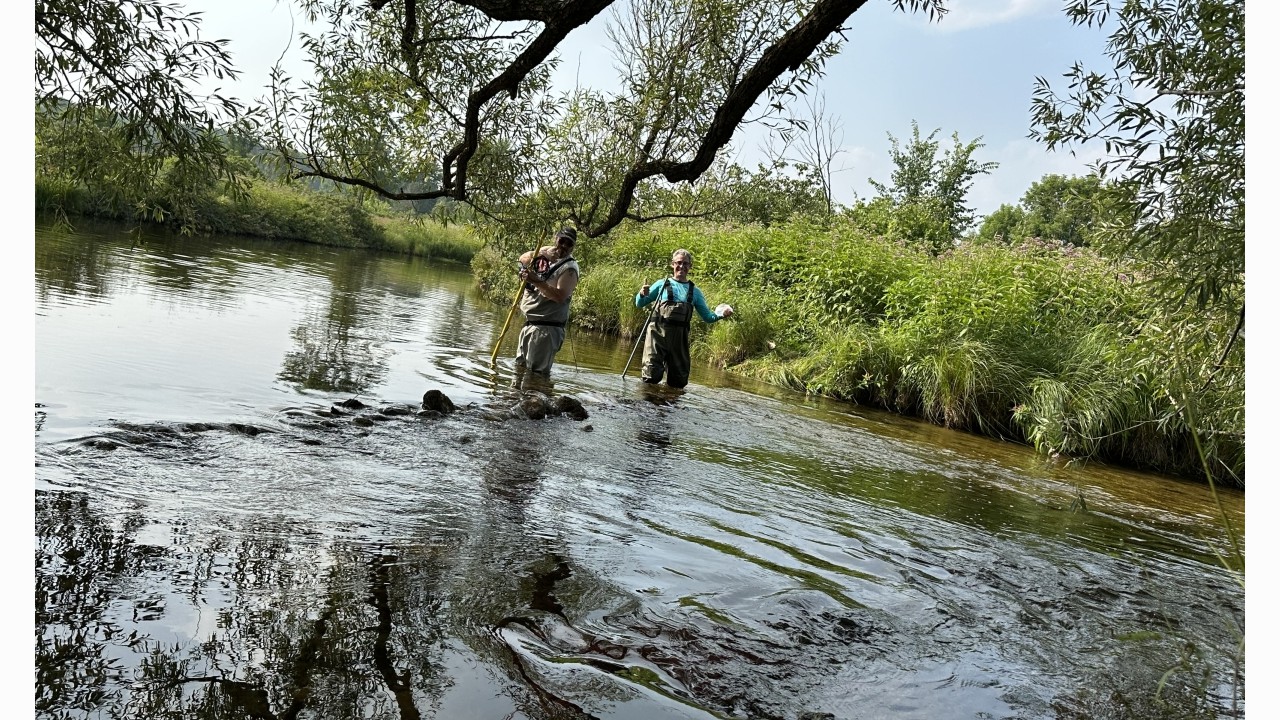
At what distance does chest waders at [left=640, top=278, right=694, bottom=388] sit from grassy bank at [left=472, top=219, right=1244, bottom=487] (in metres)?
2.63

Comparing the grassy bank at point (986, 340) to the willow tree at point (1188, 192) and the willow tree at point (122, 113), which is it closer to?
the willow tree at point (1188, 192)

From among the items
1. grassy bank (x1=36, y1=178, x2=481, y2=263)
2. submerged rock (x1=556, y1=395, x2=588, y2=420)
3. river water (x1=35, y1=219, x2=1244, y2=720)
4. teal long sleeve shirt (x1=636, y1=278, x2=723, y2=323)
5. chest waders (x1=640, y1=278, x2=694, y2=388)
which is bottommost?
river water (x1=35, y1=219, x2=1244, y2=720)

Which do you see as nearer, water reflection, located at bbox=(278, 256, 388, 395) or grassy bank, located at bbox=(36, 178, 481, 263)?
water reflection, located at bbox=(278, 256, 388, 395)

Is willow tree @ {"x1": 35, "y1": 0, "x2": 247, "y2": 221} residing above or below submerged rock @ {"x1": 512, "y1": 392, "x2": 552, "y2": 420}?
above

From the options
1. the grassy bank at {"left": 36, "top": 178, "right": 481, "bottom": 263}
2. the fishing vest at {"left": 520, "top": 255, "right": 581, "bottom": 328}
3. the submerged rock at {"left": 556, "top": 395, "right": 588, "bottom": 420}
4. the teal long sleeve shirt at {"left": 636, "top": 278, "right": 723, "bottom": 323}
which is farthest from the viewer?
the grassy bank at {"left": 36, "top": 178, "right": 481, "bottom": 263}

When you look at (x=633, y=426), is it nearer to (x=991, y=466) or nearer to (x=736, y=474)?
(x=736, y=474)

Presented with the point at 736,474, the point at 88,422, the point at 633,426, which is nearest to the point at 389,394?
the point at 633,426

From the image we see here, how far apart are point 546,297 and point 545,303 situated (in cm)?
25

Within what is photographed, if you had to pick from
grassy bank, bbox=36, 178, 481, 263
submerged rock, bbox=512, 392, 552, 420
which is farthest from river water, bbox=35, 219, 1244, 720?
grassy bank, bbox=36, 178, 481, 263

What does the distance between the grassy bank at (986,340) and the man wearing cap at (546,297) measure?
8.07 feet

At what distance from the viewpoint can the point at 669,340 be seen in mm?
12938

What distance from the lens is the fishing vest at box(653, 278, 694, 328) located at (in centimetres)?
1251

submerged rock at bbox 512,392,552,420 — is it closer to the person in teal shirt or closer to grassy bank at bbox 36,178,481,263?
the person in teal shirt

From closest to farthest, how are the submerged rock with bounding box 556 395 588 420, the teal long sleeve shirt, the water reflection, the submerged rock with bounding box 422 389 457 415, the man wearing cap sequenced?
the submerged rock with bounding box 422 389 457 415
the submerged rock with bounding box 556 395 588 420
the water reflection
the man wearing cap
the teal long sleeve shirt
